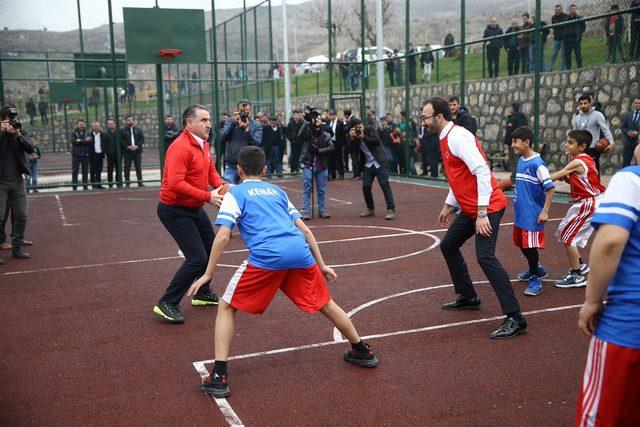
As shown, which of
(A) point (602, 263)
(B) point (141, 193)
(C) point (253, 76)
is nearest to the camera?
(A) point (602, 263)

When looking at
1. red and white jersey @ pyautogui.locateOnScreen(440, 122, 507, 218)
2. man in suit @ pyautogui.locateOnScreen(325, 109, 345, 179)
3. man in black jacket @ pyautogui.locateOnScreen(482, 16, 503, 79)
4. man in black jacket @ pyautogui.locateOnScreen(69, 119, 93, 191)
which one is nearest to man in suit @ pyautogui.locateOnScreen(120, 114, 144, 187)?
man in black jacket @ pyautogui.locateOnScreen(69, 119, 93, 191)

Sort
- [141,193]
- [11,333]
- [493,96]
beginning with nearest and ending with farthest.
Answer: [11,333]
[141,193]
[493,96]

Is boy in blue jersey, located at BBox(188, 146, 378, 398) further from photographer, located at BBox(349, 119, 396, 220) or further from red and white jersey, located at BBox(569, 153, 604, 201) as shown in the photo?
photographer, located at BBox(349, 119, 396, 220)

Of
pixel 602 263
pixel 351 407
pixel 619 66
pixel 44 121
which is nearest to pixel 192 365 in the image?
pixel 351 407

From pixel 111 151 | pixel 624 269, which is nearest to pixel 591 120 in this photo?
pixel 624 269

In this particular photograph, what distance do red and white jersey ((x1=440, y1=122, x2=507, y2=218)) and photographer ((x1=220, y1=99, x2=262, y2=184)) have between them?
18.7ft

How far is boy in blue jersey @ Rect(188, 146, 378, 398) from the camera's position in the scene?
4441 mm

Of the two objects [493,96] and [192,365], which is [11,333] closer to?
[192,365]

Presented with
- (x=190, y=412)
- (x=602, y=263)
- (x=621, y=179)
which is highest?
(x=621, y=179)

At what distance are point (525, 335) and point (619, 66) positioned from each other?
1248cm

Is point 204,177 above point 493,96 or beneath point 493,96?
beneath

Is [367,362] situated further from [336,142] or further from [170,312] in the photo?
[336,142]

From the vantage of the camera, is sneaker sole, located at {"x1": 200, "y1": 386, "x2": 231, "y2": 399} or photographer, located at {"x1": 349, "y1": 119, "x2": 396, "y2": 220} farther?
photographer, located at {"x1": 349, "y1": 119, "x2": 396, "y2": 220}

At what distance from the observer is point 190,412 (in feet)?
13.9
